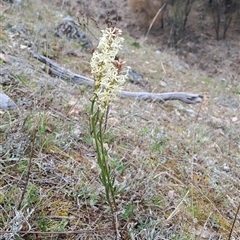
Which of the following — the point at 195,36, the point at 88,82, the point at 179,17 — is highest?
the point at 88,82

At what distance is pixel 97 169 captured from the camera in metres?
1.58

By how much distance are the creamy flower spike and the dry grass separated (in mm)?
353

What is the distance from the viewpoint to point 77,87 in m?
2.58

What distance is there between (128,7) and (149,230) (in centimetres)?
1025

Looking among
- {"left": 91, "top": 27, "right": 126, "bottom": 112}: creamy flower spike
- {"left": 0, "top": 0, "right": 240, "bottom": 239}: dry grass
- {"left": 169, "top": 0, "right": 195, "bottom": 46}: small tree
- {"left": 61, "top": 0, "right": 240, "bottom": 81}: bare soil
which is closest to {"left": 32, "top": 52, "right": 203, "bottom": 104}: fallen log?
{"left": 0, "top": 0, "right": 240, "bottom": 239}: dry grass

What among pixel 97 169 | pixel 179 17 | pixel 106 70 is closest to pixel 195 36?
pixel 179 17

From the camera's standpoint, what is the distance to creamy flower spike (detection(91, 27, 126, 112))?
99 centimetres

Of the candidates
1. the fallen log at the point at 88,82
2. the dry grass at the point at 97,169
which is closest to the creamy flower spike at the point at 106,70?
the dry grass at the point at 97,169

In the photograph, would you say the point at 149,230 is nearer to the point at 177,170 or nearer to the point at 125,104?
the point at 177,170

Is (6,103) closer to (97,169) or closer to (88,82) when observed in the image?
(97,169)

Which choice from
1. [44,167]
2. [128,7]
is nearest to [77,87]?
[44,167]

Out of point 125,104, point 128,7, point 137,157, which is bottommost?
point 128,7

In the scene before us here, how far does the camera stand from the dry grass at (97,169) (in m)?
1.29

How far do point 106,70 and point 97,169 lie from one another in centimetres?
67
